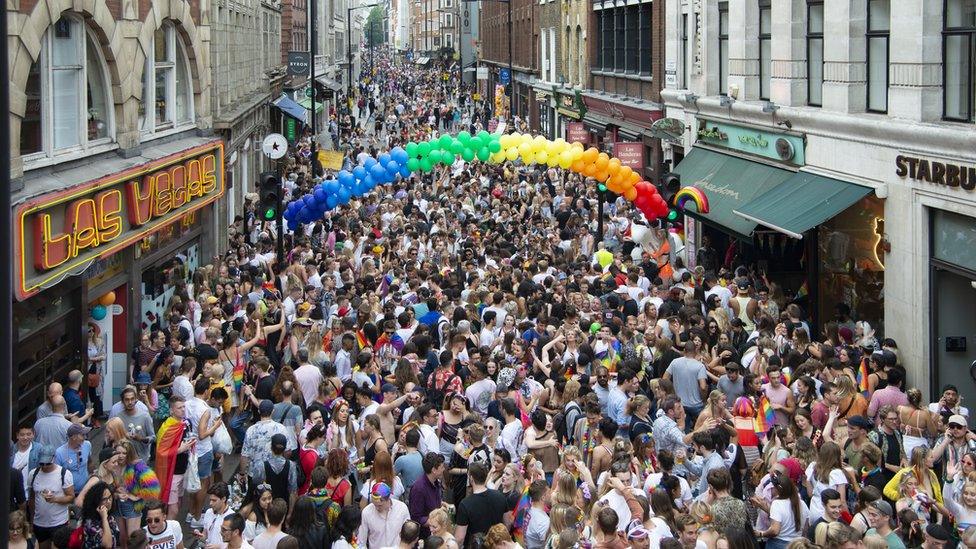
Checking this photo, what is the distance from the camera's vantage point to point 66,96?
17.2m

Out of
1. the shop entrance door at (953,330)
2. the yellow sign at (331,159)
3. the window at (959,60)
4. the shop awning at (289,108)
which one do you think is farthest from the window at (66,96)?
the shop awning at (289,108)

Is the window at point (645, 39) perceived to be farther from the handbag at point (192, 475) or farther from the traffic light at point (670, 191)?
the handbag at point (192, 475)

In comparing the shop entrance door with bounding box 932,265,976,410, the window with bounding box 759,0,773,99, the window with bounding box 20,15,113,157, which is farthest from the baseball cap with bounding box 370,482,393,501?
the window with bounding box 759,0,773,99

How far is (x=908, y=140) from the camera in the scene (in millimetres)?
17641

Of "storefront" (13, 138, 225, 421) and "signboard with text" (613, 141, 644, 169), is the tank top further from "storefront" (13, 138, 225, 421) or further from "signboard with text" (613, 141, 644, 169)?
"signboard with text" (613, 141, 644, 169)

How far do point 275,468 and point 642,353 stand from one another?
18.7ft

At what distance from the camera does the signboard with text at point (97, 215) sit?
13.9 metres

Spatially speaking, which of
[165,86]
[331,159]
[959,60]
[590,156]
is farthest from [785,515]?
[331,159]

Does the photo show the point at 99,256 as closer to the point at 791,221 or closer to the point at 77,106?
the point at 77,106

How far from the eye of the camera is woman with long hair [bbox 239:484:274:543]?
1020 cm

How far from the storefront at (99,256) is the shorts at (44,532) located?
2932mm

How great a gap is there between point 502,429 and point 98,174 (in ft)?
25.2

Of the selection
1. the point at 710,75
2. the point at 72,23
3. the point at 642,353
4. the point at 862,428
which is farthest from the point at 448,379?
the point at 710,75

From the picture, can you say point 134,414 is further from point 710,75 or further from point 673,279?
point 710,75
